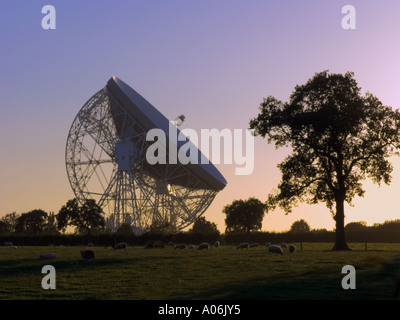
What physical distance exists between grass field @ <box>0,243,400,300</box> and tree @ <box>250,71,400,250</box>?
19652mm

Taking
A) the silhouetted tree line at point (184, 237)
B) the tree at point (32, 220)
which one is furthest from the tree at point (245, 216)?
the tree at point (32, 220)

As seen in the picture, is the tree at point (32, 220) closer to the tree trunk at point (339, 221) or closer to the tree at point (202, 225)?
the tree at point (202, 225)

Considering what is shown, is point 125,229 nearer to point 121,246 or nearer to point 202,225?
point 121,246

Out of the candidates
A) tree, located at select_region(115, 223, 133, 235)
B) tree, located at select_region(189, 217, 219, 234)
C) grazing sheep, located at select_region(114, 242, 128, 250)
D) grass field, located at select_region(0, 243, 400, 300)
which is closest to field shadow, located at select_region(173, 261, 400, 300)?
grass field, located at select_region(0, 243, 400, 300)

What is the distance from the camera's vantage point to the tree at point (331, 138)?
58531mm

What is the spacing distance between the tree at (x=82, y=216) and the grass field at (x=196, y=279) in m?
50.8

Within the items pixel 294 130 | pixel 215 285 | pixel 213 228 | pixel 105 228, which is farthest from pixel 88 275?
pixel 213 228

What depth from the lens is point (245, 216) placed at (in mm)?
143875

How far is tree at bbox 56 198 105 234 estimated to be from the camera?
297 ft

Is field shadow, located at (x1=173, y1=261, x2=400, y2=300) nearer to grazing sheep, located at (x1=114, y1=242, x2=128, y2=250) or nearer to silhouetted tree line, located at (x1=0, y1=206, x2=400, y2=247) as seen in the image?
grazing sheep, located at (x1=114, y1=242, x2=128, y2=250)

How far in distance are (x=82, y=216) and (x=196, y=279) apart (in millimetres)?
66179

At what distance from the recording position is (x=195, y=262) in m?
38.6

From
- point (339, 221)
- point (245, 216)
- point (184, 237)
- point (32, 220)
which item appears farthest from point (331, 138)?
point (32, 220)
